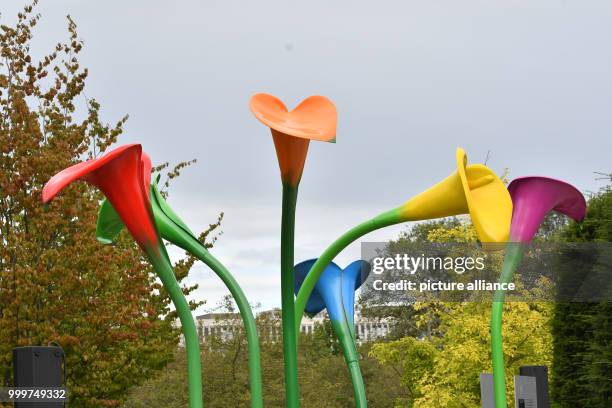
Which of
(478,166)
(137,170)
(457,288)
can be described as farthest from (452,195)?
(457,288)

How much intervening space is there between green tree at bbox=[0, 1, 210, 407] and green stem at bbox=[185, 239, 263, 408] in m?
6.53

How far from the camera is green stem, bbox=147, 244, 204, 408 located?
6371 millimetres

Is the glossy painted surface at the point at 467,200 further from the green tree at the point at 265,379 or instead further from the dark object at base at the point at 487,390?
the green tree at the point at 265,379

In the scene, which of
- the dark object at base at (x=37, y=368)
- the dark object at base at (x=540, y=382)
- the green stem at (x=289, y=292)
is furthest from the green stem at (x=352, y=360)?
the dark object at base at (x=37, y=368)

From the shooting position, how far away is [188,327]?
255 inches

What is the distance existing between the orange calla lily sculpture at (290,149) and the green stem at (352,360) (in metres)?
1.94

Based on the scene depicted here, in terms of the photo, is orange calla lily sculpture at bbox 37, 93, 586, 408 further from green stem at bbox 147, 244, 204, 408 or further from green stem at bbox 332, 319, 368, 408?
green stem at bbox 332, 319, 368, 408

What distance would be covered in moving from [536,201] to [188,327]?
285 cm

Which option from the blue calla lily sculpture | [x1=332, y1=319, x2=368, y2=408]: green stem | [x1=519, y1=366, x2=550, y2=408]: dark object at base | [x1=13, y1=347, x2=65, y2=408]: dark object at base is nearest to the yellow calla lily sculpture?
[x1=519, y1=366, x2=550, y2=408]: dark object at base

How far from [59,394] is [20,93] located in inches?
402

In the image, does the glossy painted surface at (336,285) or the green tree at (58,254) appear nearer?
the glossy painted surface at (336,285)

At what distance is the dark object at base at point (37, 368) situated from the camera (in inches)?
179

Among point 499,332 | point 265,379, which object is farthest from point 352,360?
point 265,379

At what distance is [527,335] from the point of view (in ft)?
64.2
